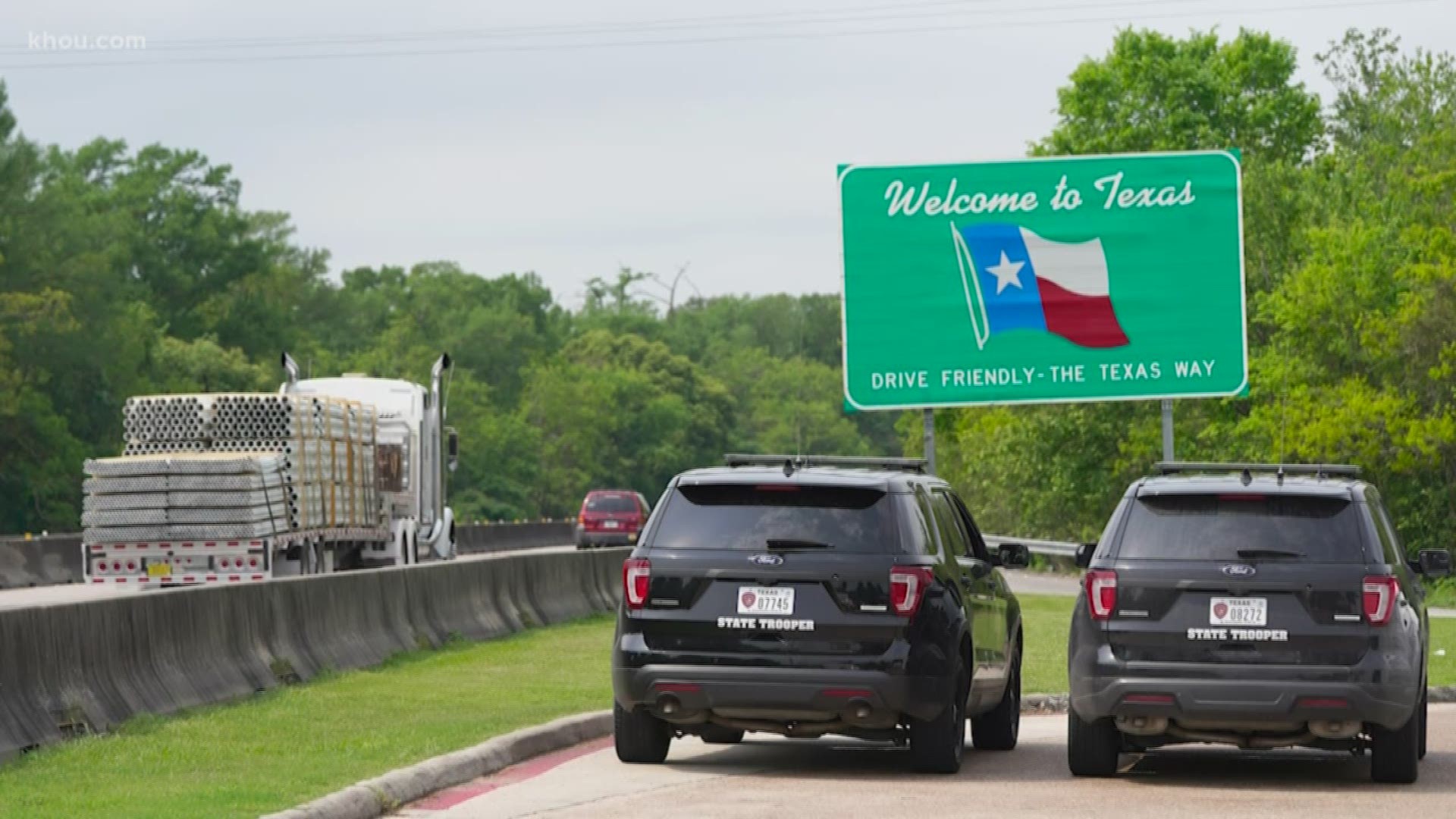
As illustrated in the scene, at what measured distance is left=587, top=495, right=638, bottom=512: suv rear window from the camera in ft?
219

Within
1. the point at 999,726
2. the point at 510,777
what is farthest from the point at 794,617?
the point at 999,726

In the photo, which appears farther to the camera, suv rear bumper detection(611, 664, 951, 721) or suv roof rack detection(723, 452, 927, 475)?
suv roof rack detection(723, 452, 927, 475)

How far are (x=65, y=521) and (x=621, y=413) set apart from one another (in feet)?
240

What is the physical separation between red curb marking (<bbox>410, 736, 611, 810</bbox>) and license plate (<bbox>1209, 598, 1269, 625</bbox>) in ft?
12.3

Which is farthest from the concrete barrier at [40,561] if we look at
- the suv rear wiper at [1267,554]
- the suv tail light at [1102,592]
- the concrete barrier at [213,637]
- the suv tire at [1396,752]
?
the suv tire at [1396,752]

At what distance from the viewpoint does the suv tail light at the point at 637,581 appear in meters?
14.2

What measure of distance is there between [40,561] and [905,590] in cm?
3141

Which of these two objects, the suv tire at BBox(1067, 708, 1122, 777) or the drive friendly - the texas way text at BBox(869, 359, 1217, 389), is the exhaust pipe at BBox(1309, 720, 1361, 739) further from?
the drive friendly - the texas way text at BBox(869, 359, 1217, 389)

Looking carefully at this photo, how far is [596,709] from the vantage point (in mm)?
17500

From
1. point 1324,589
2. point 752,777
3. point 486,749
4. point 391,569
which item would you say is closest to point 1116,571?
point 1324,589

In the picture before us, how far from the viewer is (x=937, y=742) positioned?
14211 millimetres

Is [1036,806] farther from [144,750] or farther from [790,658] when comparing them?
[144,750]

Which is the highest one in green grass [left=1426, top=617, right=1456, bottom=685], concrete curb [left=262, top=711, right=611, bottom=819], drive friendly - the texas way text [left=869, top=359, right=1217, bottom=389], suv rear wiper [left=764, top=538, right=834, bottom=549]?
drive friendly - the texas way text [left=869, top=359, right=1217, bottom=389]

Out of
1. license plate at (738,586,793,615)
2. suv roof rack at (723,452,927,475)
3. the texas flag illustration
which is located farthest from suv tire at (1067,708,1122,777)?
the texas flag illustration
